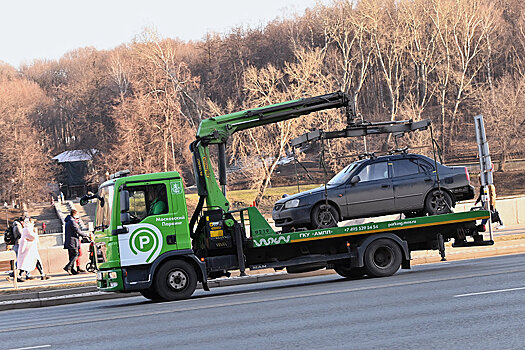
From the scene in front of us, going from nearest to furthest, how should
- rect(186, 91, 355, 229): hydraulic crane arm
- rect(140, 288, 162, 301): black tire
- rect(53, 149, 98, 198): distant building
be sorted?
rect(140, 288, 162, 301): black tire
rect(186, 91, 355, 229): hydraulic crane arm
rect(53, 149, 98, 198): distant building

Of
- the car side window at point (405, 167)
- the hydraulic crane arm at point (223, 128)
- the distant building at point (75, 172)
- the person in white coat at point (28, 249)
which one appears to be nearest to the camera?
the hydraulic crane arm at point (223, 128)

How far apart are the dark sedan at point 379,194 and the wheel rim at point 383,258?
31.1 inches

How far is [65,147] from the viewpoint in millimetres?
123312

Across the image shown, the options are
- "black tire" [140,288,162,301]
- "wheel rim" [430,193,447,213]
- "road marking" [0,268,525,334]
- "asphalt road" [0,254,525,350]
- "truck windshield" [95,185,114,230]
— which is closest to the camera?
"asphalt road" [0,254,525,350]

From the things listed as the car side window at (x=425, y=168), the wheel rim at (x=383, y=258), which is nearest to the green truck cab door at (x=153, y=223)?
the wheel rim at (x=383, y=258)

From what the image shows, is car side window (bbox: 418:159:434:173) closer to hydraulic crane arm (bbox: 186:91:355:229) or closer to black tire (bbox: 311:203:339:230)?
hydraulic crane arm (bbox: 186:91:355:229)

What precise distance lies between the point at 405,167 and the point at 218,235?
4.34m

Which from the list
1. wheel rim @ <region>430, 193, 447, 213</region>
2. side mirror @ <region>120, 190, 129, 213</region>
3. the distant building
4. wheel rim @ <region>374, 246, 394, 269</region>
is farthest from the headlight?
the distant building

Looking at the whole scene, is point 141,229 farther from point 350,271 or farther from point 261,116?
point 350,271

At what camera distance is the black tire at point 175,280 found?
50.2 ft

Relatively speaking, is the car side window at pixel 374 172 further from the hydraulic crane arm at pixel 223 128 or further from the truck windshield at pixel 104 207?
the truck windshield at pixel 104 207

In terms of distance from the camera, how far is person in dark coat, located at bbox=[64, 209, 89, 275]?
23.8m

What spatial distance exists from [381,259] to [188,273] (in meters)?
4.24

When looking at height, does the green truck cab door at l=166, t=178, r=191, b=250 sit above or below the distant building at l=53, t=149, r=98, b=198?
below
